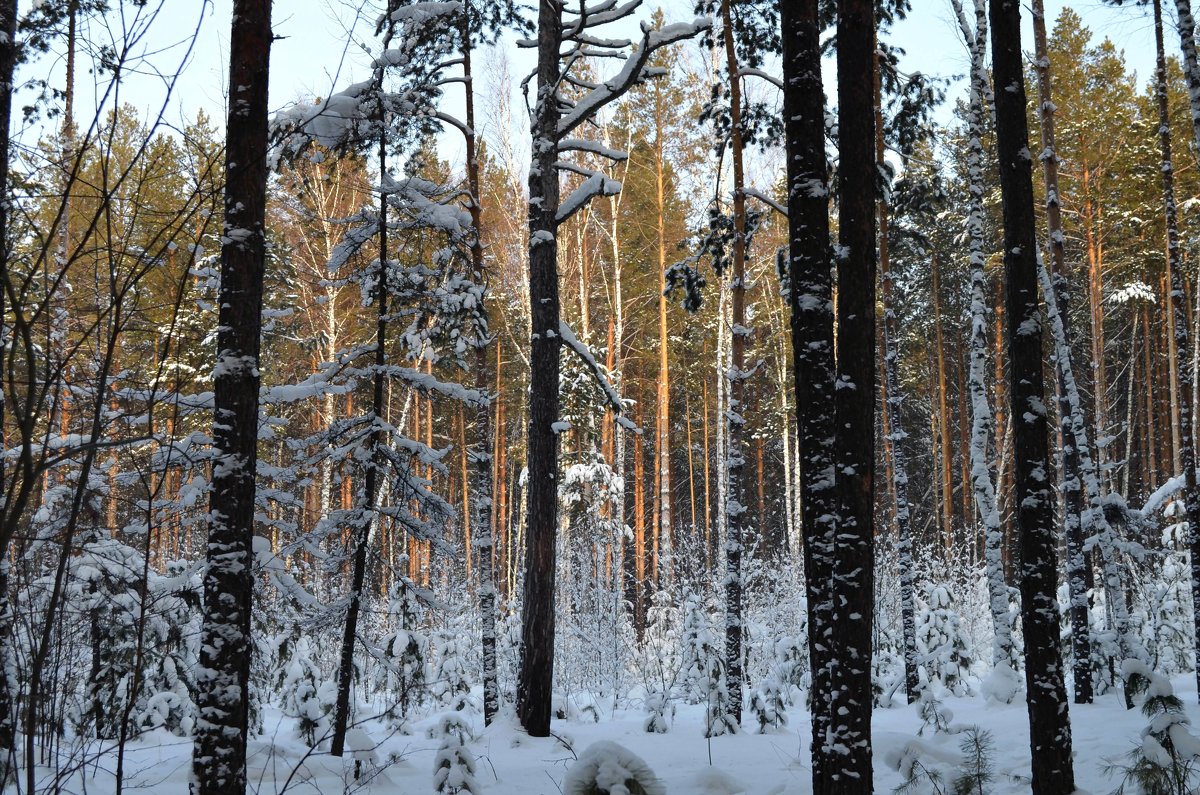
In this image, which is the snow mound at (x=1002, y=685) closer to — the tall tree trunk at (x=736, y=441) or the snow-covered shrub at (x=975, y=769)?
the snow-covered shrub at (x=975, y=769)

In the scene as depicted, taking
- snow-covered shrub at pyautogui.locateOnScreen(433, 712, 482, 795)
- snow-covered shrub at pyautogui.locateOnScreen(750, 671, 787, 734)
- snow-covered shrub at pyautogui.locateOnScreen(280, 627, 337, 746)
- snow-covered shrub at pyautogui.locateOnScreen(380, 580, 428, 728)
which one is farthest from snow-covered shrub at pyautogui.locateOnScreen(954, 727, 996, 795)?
snow-covered shrub at pyautogui.locateOnScreen(380, 580, 428, 728)

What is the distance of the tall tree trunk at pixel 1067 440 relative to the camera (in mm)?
9562

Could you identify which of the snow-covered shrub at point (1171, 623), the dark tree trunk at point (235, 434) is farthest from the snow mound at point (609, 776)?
the snow-covered shrub at point (1171, 623)

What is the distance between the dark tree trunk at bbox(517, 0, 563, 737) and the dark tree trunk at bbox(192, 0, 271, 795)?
161 inches

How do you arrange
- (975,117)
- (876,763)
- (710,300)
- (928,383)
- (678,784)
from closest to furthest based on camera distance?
(678,784) → (876,763) → (975,117) → (710,300) → (928,383)

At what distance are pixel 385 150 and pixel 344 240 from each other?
3.39ft

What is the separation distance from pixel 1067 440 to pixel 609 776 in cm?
881

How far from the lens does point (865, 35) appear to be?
17.8ft

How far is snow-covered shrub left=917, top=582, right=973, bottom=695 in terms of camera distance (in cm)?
1120

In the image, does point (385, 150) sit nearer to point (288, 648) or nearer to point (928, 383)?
point (288, 648)

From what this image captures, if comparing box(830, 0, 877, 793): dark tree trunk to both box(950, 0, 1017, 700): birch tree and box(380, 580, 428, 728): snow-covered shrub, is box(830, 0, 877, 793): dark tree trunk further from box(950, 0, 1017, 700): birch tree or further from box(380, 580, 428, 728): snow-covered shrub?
box(950, 0, 1017, 700): birch tree

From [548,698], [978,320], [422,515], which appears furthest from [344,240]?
[978,320]

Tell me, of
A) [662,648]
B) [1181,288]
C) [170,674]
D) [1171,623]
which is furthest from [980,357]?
[170,674]

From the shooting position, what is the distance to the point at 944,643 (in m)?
11.4
